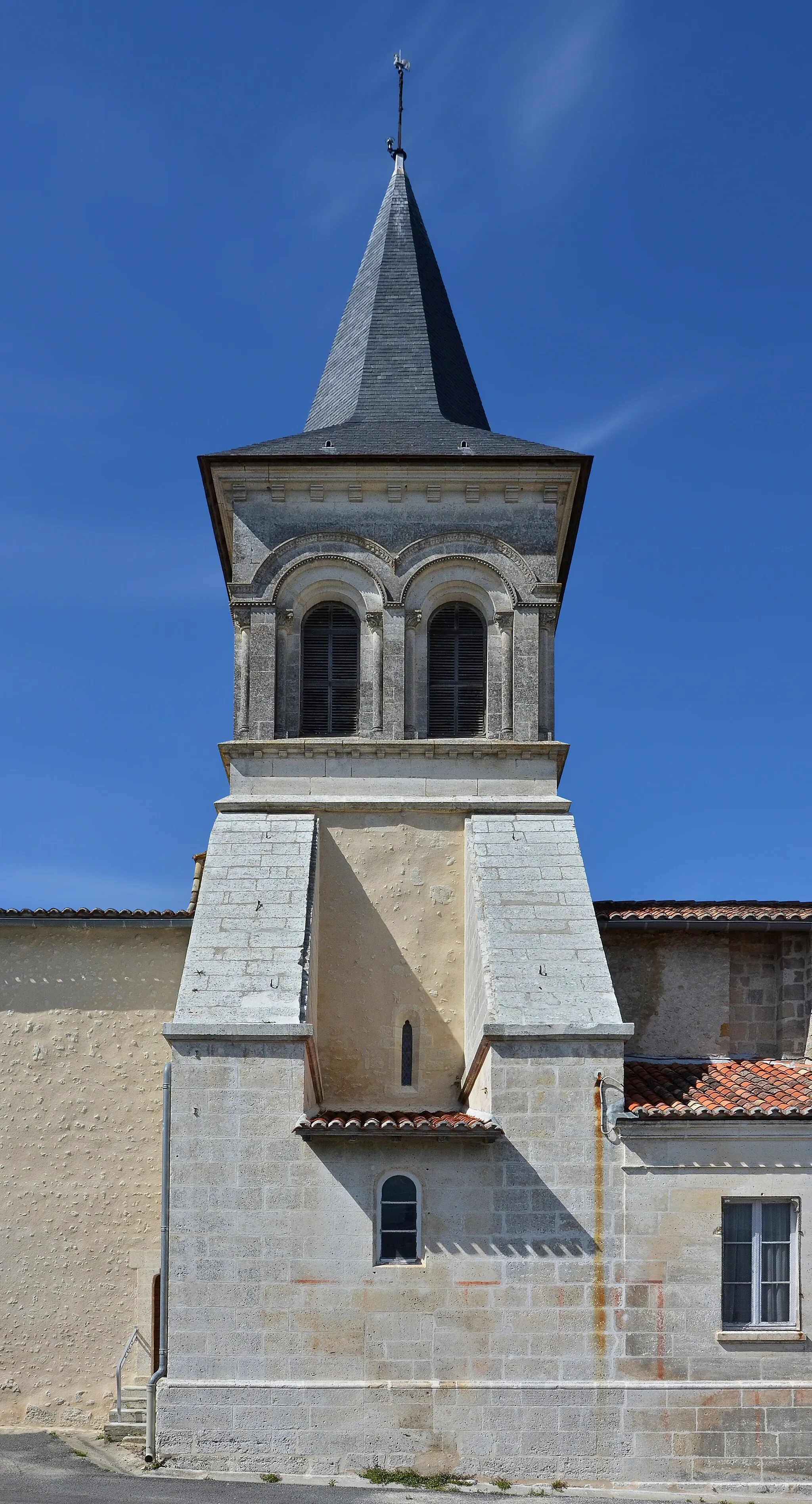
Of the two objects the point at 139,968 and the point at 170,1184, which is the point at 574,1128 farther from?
the point at 139,968

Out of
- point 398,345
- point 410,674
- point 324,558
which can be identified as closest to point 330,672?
point 410,674

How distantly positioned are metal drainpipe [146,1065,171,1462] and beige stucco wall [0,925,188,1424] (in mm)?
2528

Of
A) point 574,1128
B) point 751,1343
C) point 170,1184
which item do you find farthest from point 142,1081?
point 751,1343

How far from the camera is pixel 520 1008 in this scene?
44.4ft

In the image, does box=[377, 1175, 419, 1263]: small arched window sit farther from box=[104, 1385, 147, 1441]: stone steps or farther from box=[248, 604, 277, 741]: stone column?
box=[248, 604, 277, 741]: stone column

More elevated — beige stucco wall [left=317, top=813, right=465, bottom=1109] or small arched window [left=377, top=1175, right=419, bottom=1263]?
beige stucco wall [left=317, top=813, right=465, bottom=1109]

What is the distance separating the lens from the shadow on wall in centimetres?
1291

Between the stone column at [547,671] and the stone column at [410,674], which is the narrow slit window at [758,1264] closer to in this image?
the stone column at [547,671]

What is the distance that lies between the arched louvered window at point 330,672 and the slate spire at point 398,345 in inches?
108

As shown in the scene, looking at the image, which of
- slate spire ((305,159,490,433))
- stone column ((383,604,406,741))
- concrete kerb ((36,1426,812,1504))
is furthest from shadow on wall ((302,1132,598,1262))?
slate spire ((305,159,490,433))

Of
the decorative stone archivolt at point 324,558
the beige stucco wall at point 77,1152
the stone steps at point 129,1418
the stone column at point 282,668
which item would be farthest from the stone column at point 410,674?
the stone steps at point 129,1418

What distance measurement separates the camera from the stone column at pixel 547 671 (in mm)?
16984

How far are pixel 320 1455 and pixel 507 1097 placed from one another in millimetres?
3382

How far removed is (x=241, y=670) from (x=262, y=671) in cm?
27
